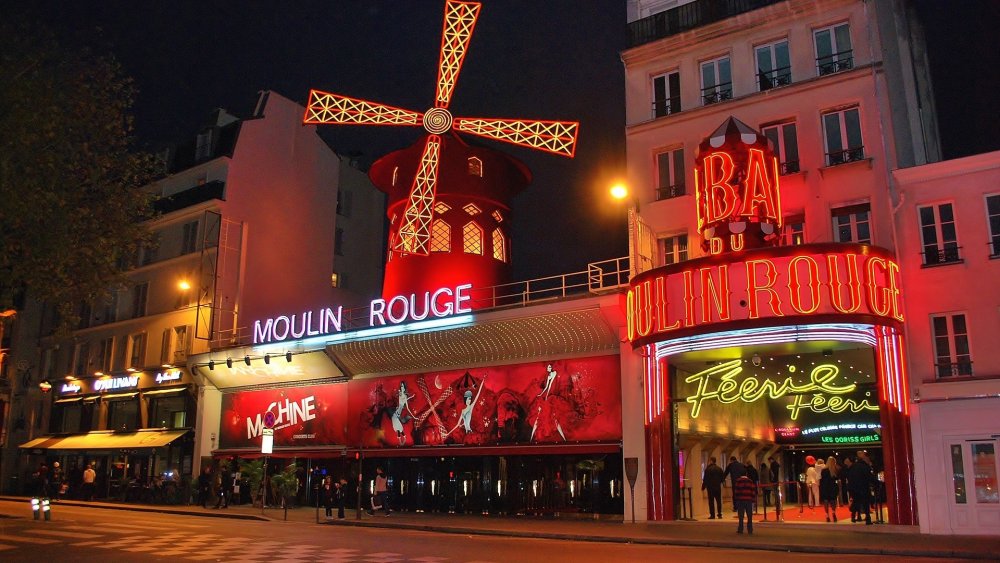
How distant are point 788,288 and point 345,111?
55.6 ft

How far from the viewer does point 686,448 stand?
20359 mm

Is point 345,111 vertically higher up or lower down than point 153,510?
higher up

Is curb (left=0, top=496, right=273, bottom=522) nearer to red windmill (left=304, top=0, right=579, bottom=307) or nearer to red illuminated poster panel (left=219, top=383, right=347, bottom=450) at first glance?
red illuminated poster panel (left=219, top=383, right=347, bottom=450)

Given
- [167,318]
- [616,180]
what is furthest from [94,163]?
[167,318]

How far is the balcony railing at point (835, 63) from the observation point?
18.8 meters

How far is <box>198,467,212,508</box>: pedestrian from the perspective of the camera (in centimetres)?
2652

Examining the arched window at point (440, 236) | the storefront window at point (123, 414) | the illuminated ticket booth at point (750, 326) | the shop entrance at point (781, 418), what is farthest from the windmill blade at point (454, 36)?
the storefront window at point (123, 414)

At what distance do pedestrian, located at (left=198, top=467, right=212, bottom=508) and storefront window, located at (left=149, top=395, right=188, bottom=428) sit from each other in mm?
3540

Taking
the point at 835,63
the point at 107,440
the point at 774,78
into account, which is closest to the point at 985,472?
the point at 835,63

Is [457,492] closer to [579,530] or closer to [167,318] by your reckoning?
[579,530]

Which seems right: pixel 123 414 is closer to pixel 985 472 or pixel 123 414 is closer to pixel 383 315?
pixel 383 315

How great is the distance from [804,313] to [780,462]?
42.0 ft

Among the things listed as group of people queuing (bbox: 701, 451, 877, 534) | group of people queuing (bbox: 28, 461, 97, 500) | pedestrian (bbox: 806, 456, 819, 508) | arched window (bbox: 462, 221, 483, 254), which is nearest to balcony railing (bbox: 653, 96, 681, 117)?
arched window (bbox: 462, 221, 483, 254)

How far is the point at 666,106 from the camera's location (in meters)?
21.2
